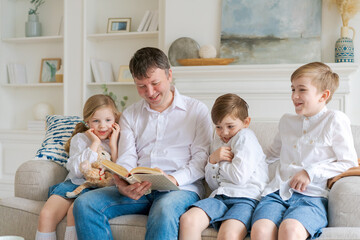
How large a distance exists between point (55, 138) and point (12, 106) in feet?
8.34

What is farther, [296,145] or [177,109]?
[177,109]

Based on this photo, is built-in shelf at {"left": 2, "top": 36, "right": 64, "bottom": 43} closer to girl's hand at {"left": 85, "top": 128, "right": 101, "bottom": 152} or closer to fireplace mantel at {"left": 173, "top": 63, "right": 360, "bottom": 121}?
fireplace mantel at {"left": 173, "top": 63, "right": 360, "bottom": 121}

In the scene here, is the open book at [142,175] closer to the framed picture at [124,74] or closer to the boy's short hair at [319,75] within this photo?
the boy's short hair at [319,75]

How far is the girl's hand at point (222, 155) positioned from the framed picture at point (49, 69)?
305 centimetres

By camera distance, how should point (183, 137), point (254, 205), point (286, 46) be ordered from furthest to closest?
point (286, 46), point (183, 137), point (254, 205)

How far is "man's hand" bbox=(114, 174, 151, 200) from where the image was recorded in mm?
1773

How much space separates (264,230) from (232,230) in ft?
0.41

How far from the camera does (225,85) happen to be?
3.44 meters

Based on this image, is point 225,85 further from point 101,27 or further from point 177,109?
point 101,27

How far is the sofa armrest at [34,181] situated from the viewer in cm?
219

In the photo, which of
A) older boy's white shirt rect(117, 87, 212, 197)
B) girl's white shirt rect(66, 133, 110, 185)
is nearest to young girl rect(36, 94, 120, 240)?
girl's white shirt rect(66, 133, 110, 185)

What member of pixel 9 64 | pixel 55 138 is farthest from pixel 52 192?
pixel 9 64

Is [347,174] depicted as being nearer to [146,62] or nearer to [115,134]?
[146,62]

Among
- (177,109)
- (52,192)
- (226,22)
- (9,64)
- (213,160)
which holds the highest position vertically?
(226,22)
